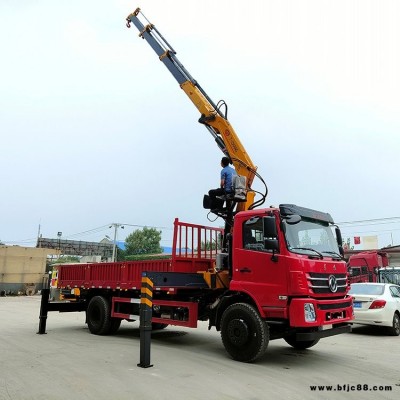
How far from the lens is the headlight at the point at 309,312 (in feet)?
20.4

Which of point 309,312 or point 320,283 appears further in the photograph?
point 320,283

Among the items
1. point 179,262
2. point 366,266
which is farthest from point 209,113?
point 366,266

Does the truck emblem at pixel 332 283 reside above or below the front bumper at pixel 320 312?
above

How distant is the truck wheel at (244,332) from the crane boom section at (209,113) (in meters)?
2.47

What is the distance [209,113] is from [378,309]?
6.56 m

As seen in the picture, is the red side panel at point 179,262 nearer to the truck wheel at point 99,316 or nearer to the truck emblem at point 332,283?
the truck wheel at point 99,316

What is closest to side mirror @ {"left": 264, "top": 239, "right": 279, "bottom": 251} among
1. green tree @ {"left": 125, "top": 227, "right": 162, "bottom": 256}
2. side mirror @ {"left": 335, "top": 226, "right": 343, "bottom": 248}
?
side mirror @ {"left": 335, "top": 226, "right": 343, "bottom": 248}

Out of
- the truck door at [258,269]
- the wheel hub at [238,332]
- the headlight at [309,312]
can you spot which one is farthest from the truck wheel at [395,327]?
the wheel hub at [238,332]

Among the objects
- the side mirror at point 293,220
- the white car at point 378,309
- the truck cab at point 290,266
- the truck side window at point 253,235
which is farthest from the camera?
the white car at point 378,309

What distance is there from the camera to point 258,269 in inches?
270

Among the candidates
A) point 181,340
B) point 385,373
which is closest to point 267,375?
point 385,373

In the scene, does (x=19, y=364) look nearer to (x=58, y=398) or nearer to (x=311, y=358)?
(x=58, y=398)

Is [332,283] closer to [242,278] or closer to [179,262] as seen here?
[242,278]

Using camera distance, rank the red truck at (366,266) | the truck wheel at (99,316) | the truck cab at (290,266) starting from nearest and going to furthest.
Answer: the truck cab at (290,266), the truck wheel at (99,316), the red truck at (366,266)
